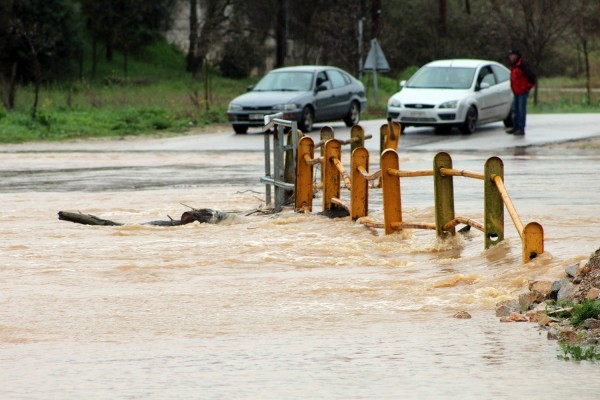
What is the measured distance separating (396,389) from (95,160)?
17.2 metres

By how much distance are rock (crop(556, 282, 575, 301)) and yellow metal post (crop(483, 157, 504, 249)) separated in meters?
2.00

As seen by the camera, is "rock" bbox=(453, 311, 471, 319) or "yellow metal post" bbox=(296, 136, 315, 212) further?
"yellow metal post" bbox=(296, 136, 315, 212)

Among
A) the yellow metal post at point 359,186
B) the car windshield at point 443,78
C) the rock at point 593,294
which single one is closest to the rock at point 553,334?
the rock at point 593,294

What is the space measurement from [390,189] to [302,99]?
16727mm

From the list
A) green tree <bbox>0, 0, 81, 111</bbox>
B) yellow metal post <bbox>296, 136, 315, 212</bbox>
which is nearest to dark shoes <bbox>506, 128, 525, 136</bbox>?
yellow metal post <bbox>296, 136, 315, 212</bbox>

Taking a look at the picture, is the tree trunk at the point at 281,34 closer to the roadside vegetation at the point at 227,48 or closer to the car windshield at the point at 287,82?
the roadside vegetation at the point at 227,48

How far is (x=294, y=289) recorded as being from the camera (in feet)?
34.2

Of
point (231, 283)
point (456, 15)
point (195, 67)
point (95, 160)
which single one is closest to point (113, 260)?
point (231, 283)

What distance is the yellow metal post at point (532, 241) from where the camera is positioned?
10250 millimetres

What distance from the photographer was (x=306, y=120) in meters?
29.2

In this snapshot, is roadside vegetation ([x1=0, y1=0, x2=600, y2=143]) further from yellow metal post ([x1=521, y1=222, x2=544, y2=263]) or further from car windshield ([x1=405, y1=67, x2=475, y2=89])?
yellow metal post ([x1=521, y1=222, x2=544, y2=263])

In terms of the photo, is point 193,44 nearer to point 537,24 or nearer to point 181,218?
point 537,24

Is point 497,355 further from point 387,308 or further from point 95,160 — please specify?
point 95,160

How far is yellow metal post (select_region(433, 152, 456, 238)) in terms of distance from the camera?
11930mm
